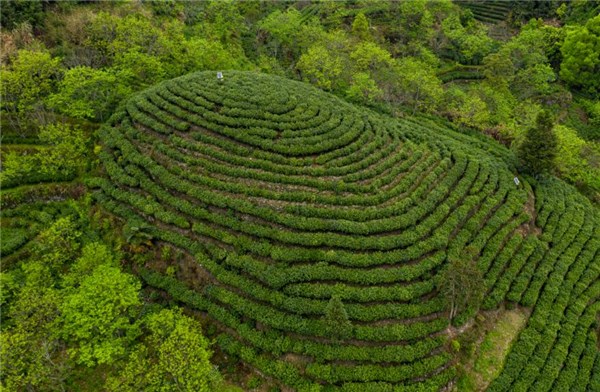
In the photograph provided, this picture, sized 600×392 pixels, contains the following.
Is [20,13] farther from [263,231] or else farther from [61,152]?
[263,231]

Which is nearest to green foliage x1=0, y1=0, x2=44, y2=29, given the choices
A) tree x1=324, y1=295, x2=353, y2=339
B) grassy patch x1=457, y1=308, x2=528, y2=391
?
tree x1=324, y1=295, x2=353, y2=339

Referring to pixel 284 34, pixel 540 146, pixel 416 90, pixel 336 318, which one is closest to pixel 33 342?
pixel 336 318

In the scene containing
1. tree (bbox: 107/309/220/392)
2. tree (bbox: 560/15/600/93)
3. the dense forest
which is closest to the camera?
tree (bbox: 107/309/220/392)

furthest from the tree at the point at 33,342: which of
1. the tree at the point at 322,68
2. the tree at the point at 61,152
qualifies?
the tree at the point at 322,68

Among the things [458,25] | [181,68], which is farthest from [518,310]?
[458,25]

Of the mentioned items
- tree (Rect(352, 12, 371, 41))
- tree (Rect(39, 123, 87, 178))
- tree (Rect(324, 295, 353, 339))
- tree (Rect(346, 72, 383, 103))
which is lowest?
tree (Rect(324, 295, 353, 339))

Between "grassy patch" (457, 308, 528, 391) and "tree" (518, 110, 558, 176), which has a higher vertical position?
"tree" (518, 110, 558, 176)

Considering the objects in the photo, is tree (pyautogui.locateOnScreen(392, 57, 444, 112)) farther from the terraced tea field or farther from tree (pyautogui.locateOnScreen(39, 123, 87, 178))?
tree (pyautogui.locateOnScreen(39, 123, 87, 178))
